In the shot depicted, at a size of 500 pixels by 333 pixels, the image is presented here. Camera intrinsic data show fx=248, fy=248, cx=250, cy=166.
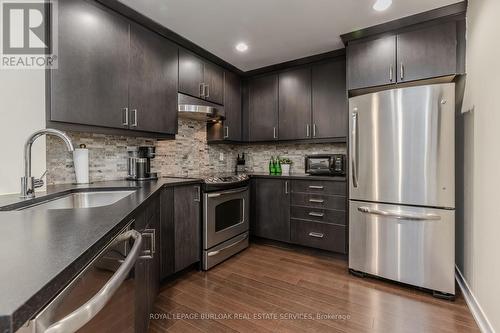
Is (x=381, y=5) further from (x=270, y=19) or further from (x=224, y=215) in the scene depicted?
(x=224, y=215)

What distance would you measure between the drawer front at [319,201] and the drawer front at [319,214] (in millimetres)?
47

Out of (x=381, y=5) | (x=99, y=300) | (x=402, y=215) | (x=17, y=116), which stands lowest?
(x=402, y=215)

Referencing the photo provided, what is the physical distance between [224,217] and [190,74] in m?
1.64

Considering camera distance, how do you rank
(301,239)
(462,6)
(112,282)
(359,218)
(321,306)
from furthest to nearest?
(301,239)
(359,218)
(462,6)
(321,306)
(112,282)

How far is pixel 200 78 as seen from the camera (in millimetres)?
2902

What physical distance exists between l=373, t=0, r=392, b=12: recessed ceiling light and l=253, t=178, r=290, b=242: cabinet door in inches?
75.3

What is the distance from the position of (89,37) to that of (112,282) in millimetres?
1908

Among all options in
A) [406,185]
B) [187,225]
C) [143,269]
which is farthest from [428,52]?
[143,269]

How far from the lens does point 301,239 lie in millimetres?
2992

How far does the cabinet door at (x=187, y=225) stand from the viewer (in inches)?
89.8

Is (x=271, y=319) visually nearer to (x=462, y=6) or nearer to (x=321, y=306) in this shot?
(x=321, y=306)

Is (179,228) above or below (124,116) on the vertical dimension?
below

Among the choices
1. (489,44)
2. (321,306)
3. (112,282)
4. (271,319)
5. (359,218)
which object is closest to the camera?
(112,282)

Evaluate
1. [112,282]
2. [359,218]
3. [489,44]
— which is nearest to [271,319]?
[359,218]
